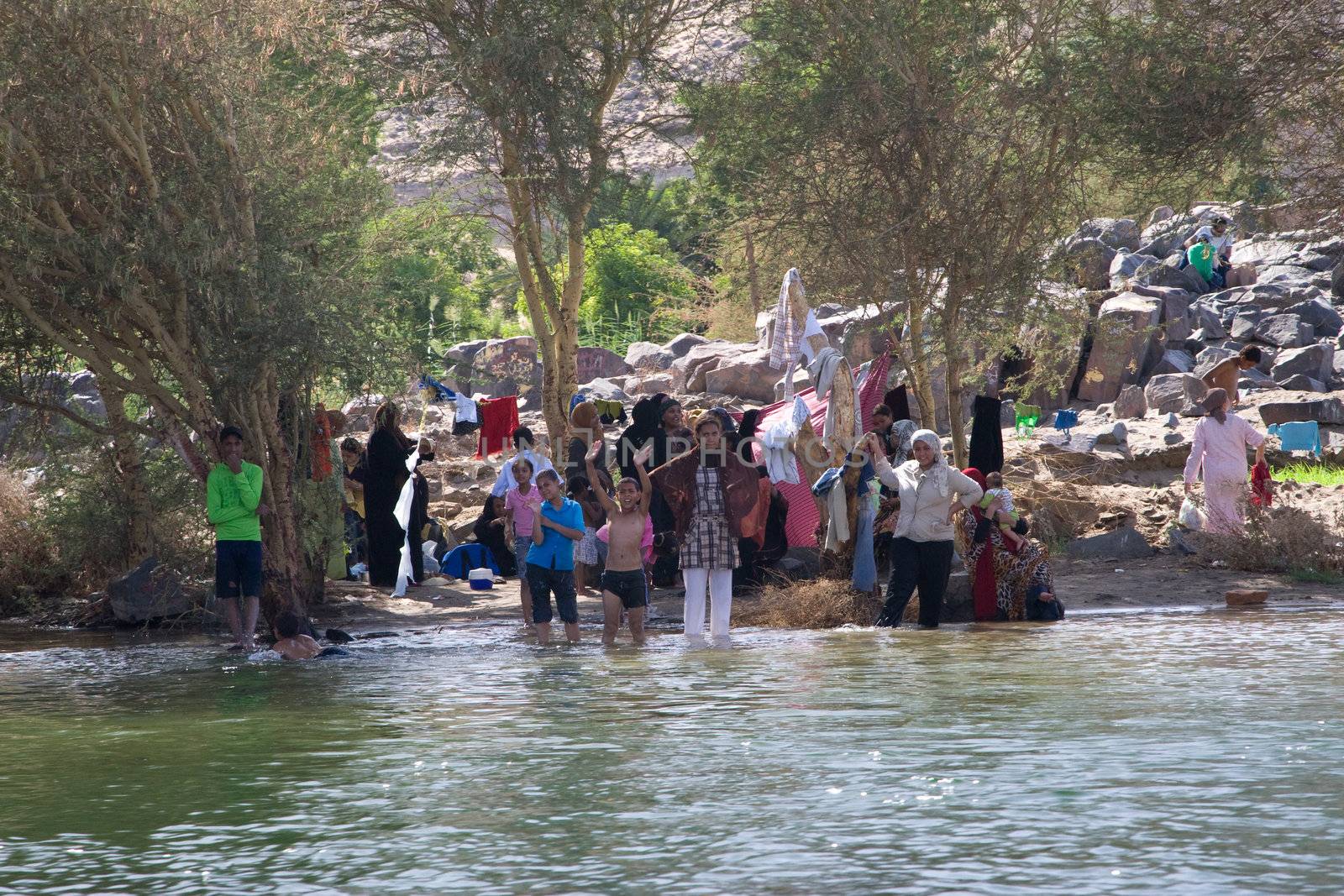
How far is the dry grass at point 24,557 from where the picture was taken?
1580 centimetres

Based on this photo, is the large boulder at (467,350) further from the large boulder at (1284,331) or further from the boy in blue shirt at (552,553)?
the boy in blue shirt at (552,553)

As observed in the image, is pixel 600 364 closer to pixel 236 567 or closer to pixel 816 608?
pixel 816 608

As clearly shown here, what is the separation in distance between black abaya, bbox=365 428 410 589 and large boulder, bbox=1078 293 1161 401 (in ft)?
50.2

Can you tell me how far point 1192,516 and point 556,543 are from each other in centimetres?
685

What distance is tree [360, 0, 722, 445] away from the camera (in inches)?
669

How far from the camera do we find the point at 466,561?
16.4 metres

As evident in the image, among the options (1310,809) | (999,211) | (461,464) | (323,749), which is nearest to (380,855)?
(323,749)

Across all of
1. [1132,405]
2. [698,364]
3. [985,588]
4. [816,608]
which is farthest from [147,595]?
[1132,405]

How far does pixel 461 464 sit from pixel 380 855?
17381 millimetres

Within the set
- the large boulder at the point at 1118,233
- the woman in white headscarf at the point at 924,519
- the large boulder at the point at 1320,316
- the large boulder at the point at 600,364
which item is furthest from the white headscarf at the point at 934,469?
the large boulder at the point at 1118,233

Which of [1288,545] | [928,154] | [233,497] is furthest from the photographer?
[928,154]

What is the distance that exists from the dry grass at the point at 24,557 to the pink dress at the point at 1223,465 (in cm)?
1108

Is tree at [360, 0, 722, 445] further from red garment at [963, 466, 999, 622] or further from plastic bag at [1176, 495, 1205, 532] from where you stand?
plastic bag at [1176, 495, 1205, 532]

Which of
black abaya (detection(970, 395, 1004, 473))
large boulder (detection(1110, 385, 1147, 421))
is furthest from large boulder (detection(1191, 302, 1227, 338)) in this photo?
black abaya (detection(970, 395, 1004, 473))
